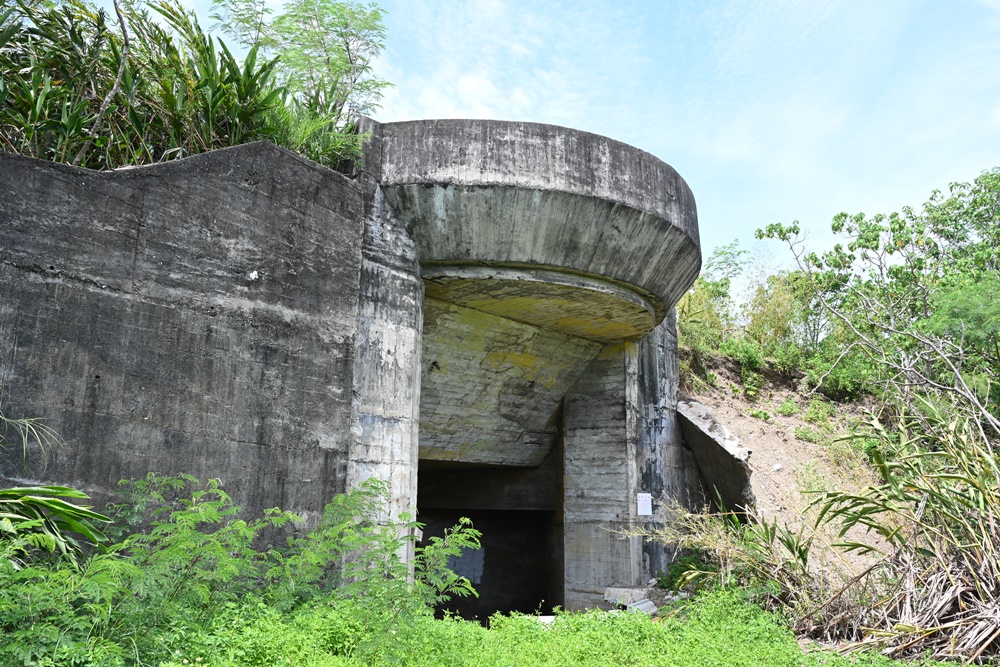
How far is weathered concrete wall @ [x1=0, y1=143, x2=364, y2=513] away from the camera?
501 centimetres

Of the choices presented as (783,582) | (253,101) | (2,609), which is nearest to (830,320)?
(783,582)

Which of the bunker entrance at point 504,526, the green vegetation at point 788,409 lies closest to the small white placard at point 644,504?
the bunker entrance at point 504,526

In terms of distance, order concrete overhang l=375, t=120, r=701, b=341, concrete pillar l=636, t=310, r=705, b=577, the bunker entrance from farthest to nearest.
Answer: the bunker entrance → concrete pillar l=636, t=310, r=705, b=577 → concrete overhang l=375, t=120, r=701, b=341

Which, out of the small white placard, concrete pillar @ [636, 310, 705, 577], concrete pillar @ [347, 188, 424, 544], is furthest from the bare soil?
concrete pillar @ [347, 188, 424, 544]

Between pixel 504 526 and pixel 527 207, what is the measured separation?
6.88 metres

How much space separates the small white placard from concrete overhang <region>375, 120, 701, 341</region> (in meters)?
3.11

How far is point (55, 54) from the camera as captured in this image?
20.4 ft

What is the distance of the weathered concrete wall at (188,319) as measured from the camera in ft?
16.4

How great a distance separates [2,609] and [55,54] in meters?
4.63

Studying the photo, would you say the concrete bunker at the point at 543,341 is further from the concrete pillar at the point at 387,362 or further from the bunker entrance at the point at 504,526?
the concrete pillar at the point at 387,362

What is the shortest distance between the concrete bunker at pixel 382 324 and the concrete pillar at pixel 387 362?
2 cm

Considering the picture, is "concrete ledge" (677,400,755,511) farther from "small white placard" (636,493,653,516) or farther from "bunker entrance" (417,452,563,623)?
"bunker entrance" (417,452,563,623)

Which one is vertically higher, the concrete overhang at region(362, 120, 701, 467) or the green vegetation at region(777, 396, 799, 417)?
the concrete overhang at region(362, 120, 701, 467)

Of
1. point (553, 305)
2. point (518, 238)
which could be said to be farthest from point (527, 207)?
point (553, 305)
